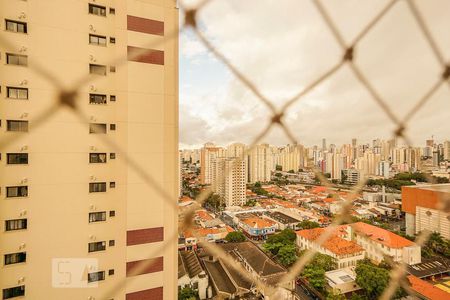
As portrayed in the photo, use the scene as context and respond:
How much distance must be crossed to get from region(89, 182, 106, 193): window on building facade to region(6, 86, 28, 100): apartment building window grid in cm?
94

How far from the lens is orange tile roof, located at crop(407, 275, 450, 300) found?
16.0 ft

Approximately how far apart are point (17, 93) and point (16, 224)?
1.12 m

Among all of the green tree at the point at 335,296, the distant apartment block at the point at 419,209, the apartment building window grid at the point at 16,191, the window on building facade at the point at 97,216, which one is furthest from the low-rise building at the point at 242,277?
the distant apartment block at the point at 419,209

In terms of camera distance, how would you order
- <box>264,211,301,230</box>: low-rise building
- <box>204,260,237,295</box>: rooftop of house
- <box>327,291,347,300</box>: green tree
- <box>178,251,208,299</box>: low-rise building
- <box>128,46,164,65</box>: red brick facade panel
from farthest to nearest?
<box>264,211,301,230</box>: low-rise building, <box>178,251,208,299</box>: low-rise building, <box>204,260,237,295</box>: rooftop of house, <box>327,291,347,300</box>: green tree, <box>128,46,164,65</box>: red brick facade panel

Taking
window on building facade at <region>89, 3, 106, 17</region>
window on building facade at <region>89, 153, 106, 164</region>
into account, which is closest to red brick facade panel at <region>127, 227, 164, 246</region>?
window on building facade at <region>89, 153, 106, 164</region>

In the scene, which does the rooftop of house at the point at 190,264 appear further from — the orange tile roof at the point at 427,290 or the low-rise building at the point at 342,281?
the orange tile roof at the point at 427,290

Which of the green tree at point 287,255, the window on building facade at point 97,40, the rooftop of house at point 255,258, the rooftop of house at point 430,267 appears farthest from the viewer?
the green tree at point 287,255

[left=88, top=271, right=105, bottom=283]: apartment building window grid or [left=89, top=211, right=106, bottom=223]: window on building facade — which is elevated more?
[left=89, top=211, right=106, bottom=223]: window on building facade

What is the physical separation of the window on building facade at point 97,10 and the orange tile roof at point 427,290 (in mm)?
6754

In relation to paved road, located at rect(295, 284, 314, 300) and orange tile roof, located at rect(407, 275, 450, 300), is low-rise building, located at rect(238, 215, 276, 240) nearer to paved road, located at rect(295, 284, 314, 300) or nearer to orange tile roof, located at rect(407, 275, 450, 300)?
paved road, located at rect(295, 284, 314, 300)

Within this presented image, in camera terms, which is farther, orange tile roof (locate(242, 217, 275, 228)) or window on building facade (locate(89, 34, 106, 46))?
orange tile roof (locate(242, 217, 275, 228))

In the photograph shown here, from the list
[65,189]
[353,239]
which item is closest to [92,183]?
[65,189]

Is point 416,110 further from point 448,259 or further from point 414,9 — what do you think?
point 448,259

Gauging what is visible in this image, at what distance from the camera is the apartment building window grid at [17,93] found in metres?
2.23
